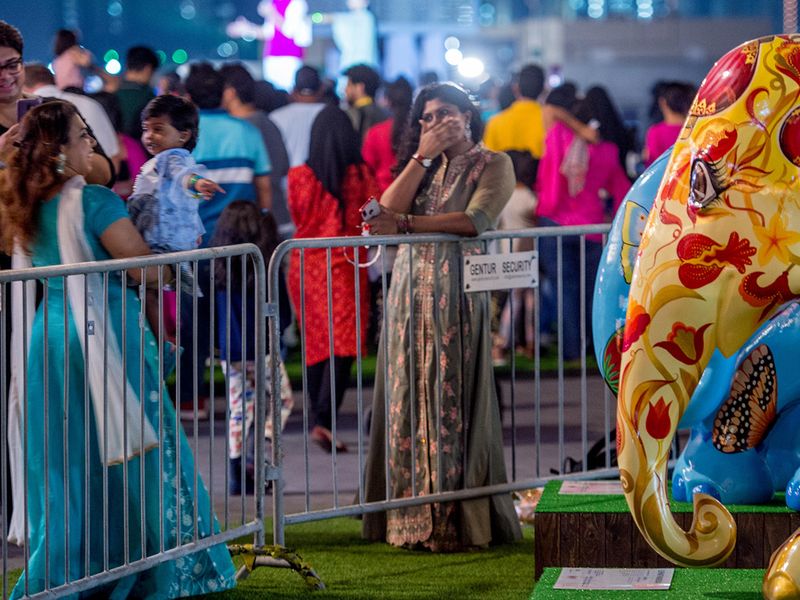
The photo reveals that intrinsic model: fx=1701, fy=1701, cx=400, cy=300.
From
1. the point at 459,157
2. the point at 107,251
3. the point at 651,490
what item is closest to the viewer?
the point at 651,490

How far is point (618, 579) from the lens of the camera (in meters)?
4.19

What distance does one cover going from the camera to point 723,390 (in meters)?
4.34

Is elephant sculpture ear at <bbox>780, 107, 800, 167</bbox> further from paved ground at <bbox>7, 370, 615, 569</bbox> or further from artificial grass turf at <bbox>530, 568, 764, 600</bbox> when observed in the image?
paved ground at <bbox>7, 370, 615, 569</bbox>

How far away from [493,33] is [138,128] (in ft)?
138

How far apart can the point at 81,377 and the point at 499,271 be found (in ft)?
6.03

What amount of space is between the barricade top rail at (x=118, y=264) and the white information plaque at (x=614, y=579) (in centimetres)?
149

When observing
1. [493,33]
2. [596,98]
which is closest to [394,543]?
[596,98]

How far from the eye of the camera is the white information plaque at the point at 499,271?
6059 mm

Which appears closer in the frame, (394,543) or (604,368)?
(604,368)

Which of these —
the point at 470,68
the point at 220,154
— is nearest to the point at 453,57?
the point at 470,68

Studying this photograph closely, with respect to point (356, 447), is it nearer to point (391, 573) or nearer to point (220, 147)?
point (220, 147)

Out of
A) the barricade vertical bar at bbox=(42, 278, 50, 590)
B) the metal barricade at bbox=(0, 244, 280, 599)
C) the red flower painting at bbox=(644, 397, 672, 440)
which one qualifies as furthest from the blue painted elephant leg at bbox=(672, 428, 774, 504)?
the barricade vertical bar at bbox=(42, 278, 50, 590)

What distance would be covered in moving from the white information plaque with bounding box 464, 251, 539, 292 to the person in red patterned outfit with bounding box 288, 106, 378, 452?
1.88 metres

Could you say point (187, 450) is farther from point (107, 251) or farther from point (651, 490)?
point (651, 490)
